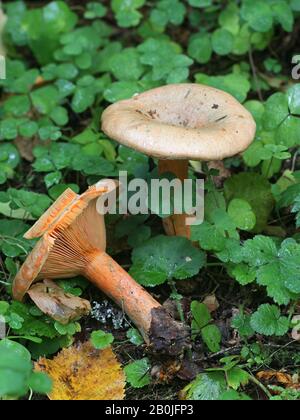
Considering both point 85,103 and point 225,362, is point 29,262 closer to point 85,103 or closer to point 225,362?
point 225,362

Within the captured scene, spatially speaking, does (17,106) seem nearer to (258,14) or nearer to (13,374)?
(258,14)

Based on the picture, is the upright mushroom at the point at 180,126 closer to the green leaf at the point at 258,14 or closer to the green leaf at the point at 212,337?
the green leaf at the point at 212,337

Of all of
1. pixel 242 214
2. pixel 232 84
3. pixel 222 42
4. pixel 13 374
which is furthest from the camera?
pixel 222 42

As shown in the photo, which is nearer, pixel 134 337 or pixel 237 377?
pixel 237 377

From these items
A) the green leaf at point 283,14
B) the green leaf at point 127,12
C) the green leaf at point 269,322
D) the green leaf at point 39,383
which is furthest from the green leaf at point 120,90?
the green leaf at point 39,383

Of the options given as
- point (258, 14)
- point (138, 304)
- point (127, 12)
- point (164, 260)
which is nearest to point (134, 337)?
point (138, 304)

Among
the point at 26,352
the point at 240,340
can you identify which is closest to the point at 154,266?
the point at 240,340

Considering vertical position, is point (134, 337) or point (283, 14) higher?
point (283, 14)
